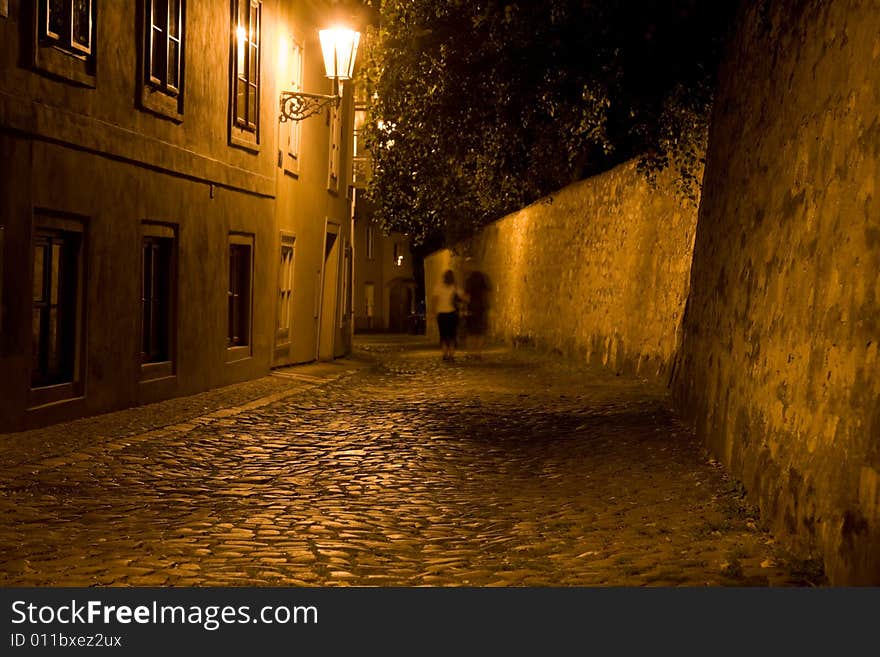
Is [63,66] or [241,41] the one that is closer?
[63,66]

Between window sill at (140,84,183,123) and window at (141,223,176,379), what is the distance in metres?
1.24

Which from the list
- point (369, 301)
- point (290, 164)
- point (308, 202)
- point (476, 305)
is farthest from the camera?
point (369, 301)

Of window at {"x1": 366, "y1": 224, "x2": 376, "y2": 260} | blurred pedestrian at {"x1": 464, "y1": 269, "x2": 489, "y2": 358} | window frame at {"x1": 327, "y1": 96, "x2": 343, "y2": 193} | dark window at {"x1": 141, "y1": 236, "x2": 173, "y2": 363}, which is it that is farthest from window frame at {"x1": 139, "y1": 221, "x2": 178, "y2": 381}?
window at {"x1": 366, "y1": 224, "x2": 376, "y2": 260}

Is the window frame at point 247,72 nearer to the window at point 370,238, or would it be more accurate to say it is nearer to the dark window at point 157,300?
the dark window at point 157,300

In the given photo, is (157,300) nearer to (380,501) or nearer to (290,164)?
(290,164)

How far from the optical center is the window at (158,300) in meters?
14.3

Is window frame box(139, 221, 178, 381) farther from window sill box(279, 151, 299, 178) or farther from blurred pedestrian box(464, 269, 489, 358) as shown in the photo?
blurred pedestrian box(464, 269, 489, 358)

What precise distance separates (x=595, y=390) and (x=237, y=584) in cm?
986

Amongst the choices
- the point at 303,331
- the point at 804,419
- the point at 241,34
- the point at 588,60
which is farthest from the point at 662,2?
the point at 303,331

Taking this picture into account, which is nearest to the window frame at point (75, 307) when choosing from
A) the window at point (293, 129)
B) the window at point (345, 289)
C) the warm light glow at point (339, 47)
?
the warm light glow at point (339, 47)

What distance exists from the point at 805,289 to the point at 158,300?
9.52 m

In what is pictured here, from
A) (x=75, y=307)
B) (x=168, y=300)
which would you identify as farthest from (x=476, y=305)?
(x=75, y=307)

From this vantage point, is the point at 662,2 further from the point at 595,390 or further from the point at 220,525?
the point at 220,525

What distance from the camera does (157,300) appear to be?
48.0 feet
